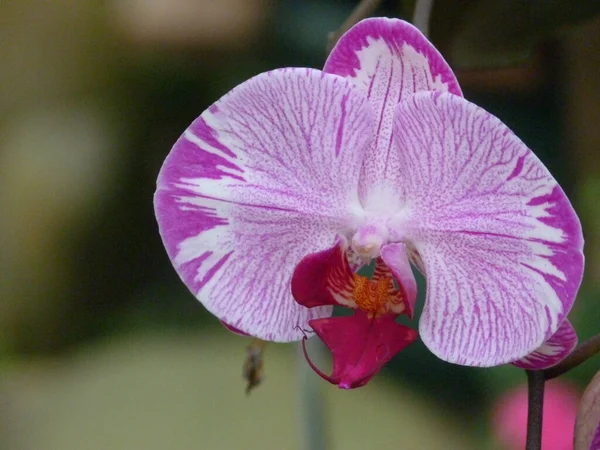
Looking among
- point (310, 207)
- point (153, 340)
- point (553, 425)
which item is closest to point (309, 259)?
point (310, 207)

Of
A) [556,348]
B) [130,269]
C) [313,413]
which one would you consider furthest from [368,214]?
[130,269]

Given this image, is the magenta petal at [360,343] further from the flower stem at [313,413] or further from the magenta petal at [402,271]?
the flower stem at [313,413]

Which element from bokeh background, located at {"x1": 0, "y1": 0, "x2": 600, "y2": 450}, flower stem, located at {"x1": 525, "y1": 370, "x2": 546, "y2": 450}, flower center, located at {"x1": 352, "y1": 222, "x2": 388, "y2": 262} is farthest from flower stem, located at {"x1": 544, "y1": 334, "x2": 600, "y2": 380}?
bokeh background, located at {"x1": 0, "y1": 0, "x2": 600, "y2": 450}

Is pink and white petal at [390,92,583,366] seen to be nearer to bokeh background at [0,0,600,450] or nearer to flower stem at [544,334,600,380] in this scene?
flower stem at [544,334,600,380]

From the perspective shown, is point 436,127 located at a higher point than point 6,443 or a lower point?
higher

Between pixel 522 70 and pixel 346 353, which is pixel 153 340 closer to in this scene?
pixel 522 70

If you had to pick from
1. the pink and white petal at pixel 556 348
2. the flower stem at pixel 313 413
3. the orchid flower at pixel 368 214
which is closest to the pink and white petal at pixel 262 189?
the orchid flower at pixel 368 214
